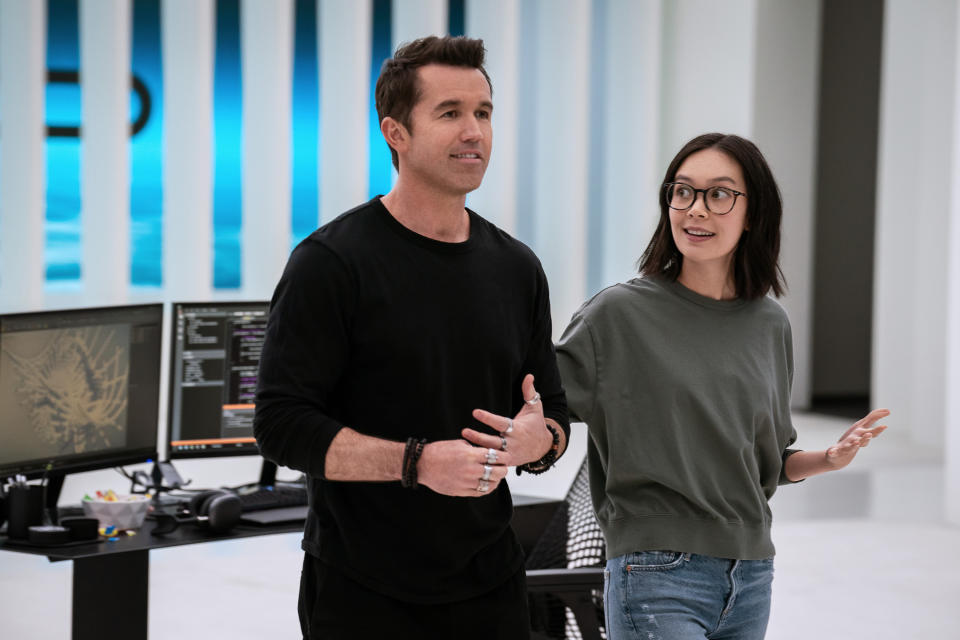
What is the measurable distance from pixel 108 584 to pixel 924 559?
11.1 ft

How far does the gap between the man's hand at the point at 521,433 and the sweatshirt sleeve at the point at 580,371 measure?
0.15 metres

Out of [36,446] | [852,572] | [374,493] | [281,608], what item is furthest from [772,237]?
[852,572]

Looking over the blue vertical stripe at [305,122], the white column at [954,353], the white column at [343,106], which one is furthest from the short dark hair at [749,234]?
the blue vertical stripe at [305,122]

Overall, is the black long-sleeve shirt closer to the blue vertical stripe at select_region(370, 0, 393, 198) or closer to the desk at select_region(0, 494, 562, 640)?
the desk at select_region(0, 494, 562, 640)

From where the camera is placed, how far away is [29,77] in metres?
5.64

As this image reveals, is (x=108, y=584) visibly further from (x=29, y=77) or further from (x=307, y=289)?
(x=29, y=77)

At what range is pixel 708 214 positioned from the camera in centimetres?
177

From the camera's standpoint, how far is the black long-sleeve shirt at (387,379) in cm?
150

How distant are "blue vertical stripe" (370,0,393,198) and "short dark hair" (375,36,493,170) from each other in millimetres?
5629

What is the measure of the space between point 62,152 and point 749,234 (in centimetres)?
585

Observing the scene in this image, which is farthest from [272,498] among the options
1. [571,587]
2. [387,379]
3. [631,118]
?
[631,118]

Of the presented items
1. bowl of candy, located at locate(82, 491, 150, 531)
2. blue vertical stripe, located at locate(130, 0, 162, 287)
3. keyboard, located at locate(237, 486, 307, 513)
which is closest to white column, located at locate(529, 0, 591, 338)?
blue vertical stripe, located at locate(130, 0, 162, 287)

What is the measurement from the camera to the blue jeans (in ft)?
5.36

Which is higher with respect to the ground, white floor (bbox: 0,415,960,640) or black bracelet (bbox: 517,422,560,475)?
black bracelet (bbox: 517,422,560,475)
